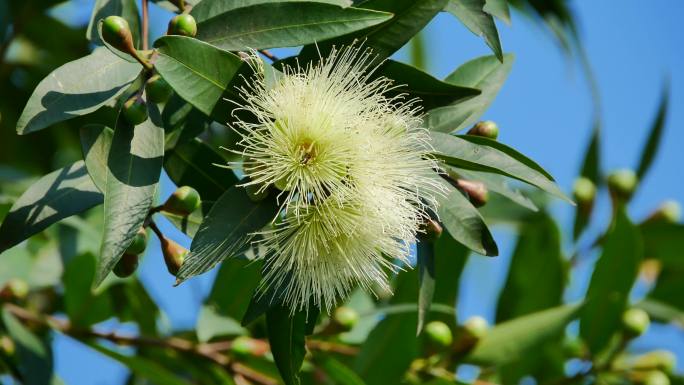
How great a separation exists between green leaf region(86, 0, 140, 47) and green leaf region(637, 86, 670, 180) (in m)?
1.77

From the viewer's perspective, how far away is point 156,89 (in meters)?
1.25

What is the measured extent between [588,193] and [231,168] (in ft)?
5.19


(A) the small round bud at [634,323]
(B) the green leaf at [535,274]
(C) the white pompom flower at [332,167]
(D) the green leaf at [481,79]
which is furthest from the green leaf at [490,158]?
(B) the green leaf at [535,274]

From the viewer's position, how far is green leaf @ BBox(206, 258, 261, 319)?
6.68 feet

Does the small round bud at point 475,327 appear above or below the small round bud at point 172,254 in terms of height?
below

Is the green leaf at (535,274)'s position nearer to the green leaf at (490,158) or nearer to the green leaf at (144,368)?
the green leaf at (144,368)

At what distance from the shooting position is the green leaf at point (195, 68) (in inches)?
47.0

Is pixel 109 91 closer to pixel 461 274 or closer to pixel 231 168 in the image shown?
pixel 231 168

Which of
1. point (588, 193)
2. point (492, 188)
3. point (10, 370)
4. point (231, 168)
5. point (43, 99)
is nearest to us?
point (43, 99)

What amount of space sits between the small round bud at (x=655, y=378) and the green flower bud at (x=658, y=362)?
3 centimetres

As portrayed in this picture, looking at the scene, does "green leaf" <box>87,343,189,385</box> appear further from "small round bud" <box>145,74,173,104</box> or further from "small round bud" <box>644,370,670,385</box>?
"small round bud" <box>644,370,670,385</box>

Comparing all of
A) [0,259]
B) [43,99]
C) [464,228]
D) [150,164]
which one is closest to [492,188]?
[464,228]

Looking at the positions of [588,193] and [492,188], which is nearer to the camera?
[492,188]

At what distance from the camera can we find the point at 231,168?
1309mm
